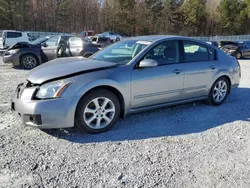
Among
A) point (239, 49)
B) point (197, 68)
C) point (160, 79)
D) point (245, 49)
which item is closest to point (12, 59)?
point (160, 79)

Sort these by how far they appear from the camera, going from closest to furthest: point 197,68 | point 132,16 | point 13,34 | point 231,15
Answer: point 197,68, point 13,34, point 132,16, point 231,15

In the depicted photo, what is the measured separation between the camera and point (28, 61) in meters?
9.60

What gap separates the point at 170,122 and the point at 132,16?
44752 millimetres

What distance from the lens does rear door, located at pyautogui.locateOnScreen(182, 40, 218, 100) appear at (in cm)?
446

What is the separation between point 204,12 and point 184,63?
→ 168ft

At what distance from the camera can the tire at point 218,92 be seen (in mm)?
4988

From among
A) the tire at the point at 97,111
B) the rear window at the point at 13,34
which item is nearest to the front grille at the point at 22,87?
the tire at the point at 97,111

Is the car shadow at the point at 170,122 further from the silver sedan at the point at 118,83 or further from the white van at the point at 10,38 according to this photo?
the white van at the point at 10,38

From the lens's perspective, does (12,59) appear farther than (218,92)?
Yes

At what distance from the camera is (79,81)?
11.0 ft

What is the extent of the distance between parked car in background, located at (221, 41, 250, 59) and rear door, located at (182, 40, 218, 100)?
13.7 m

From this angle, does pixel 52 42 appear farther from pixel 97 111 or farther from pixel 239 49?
pixel 239 49

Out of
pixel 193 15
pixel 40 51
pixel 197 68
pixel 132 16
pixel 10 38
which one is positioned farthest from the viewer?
pixel 193 15

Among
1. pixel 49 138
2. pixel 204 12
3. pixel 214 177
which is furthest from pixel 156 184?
pixel 204 12
